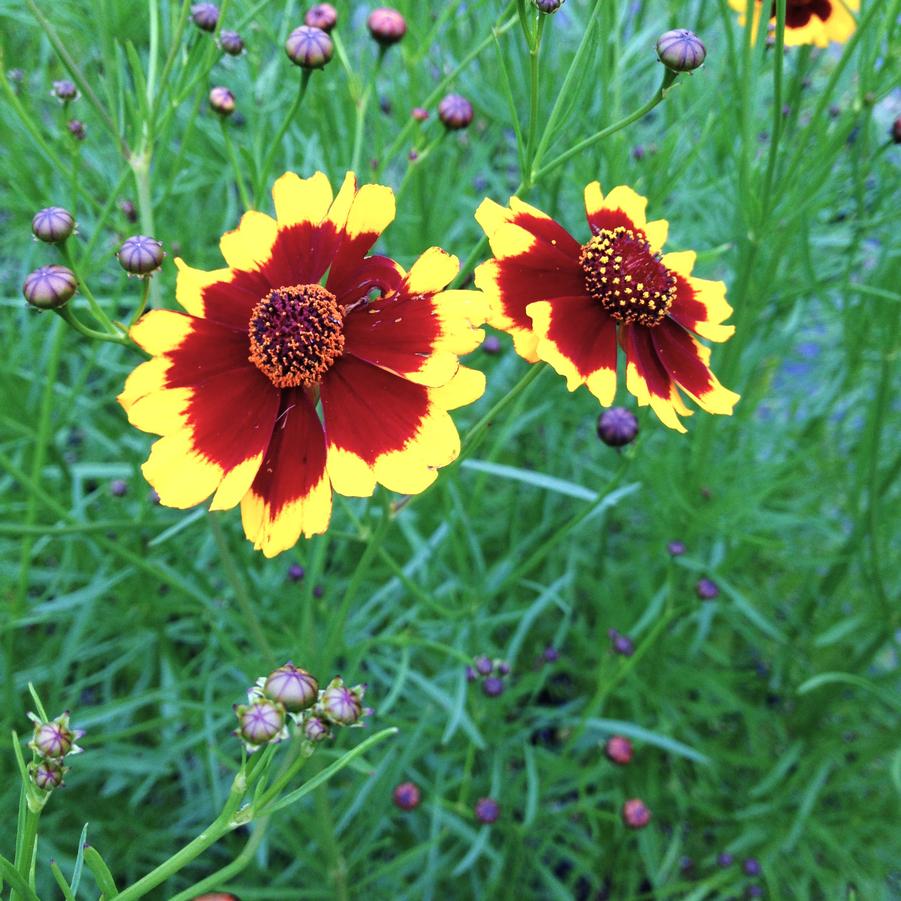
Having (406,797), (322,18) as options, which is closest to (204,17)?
(322,18)

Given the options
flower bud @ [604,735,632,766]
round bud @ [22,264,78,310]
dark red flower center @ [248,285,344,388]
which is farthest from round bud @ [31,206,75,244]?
flower bud @ [604,735,632,766]

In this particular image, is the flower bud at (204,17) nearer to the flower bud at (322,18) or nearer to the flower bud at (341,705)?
the flower bud at (322,18)

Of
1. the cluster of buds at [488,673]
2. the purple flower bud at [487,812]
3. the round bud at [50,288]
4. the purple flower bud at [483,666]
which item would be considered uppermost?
the round bud at [50,288]

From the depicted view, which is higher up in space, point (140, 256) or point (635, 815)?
point (140, 256)

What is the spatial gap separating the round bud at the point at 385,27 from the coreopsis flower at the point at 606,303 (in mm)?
404

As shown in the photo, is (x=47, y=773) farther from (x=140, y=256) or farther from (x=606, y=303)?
(x=606, y=303)

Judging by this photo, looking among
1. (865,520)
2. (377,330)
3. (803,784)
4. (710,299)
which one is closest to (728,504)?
(865,520)

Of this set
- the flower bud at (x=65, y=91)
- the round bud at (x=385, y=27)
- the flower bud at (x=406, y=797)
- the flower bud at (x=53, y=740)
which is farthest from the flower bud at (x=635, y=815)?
the flower bud at (x=65, y=91)

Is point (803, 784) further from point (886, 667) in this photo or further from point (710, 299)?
point (710, 299)

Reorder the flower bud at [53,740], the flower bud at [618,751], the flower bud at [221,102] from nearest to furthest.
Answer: the flower bud at [53,740] → the flower bud at [221,102] → the flower bud at [618,751]

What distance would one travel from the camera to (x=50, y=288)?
2.64 feet

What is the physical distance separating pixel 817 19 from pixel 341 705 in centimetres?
124

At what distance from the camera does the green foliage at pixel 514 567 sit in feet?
4.87

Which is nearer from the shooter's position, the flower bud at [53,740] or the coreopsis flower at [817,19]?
the flower bud at [53,740]
